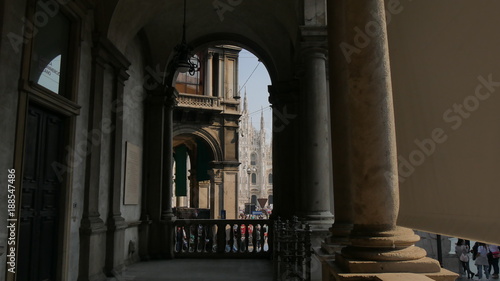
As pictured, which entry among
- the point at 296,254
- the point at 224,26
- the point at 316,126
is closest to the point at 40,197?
the point at 296,254

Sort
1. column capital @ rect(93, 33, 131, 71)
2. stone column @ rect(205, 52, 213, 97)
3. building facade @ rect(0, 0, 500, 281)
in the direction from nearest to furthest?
building facade @ rect(0, 0, 500, 281), column capital @ rect(93, 33, 131, 71), stone column @ rect(205, 52, 213, 97)

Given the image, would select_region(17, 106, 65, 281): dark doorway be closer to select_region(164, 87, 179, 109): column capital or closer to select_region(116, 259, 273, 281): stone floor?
select_region(116, 259, 273, 281): stone floor

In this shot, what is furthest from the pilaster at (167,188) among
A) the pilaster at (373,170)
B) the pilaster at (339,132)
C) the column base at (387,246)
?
the column base at (387,246)

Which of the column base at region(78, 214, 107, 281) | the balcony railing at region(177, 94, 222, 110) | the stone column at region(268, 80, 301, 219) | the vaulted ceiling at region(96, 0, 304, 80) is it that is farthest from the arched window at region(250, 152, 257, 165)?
the column base at region(78, 214, 107, 281)

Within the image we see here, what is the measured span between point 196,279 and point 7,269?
3.82m

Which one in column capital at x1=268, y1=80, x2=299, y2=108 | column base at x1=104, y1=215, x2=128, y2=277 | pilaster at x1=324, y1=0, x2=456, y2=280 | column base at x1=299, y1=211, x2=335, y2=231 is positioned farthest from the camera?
column capital at x1=268, y1=80, x2=299, y2=108

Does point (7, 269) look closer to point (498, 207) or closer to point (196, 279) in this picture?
point (196, 279)

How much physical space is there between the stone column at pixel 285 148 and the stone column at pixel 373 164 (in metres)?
6.94

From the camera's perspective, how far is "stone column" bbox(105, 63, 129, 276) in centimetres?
828

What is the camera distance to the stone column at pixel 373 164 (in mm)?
3305

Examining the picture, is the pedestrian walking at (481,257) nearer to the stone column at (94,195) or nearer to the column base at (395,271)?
the stone column at (94,195)

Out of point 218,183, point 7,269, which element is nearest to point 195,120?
point 218,183

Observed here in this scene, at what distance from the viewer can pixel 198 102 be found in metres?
24.3

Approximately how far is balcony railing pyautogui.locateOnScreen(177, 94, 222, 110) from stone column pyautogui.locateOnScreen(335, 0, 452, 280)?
20368mm
